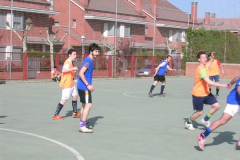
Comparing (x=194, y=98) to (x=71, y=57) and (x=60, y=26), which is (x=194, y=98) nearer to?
(x=71, y=57)

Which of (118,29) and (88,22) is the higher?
(88,22)

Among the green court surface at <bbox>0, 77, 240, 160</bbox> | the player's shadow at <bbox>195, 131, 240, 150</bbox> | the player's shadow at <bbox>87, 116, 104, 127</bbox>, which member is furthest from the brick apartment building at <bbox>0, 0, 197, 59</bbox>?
the player's shadow at <bbox>195, 131, 240, 150</bbox>

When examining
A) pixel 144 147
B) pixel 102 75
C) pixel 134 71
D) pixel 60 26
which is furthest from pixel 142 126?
pixel 60 26

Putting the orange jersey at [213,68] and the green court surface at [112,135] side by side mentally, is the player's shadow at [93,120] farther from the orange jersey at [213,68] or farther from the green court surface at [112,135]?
the orange jersey at [213,68]

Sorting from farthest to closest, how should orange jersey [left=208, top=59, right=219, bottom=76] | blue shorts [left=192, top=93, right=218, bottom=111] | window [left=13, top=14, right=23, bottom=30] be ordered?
window [left=13, top=14, right=23, bottom=30] → orange jersey [left=208, top=59, right=219, bottom=76] → blue shorts [left=192, top=93, right=218, bottom=111]

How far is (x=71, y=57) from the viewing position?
450 inches

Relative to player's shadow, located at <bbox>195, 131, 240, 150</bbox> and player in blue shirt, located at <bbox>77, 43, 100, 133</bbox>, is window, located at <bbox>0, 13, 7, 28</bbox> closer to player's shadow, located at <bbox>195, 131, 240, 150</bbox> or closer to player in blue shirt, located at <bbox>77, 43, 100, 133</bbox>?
player in blue shirt, located at <bbox>77, 43, 100, 133</bbox>

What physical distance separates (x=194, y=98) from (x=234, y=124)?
2.13 metres

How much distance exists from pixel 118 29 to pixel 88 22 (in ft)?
15.4

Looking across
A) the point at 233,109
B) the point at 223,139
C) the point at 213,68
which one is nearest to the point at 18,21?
the point at 213,68

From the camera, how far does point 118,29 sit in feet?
160

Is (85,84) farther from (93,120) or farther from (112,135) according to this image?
(93,120)

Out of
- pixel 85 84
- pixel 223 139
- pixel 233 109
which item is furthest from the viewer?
pixel 85 84

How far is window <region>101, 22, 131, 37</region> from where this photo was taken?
46.8 meters
